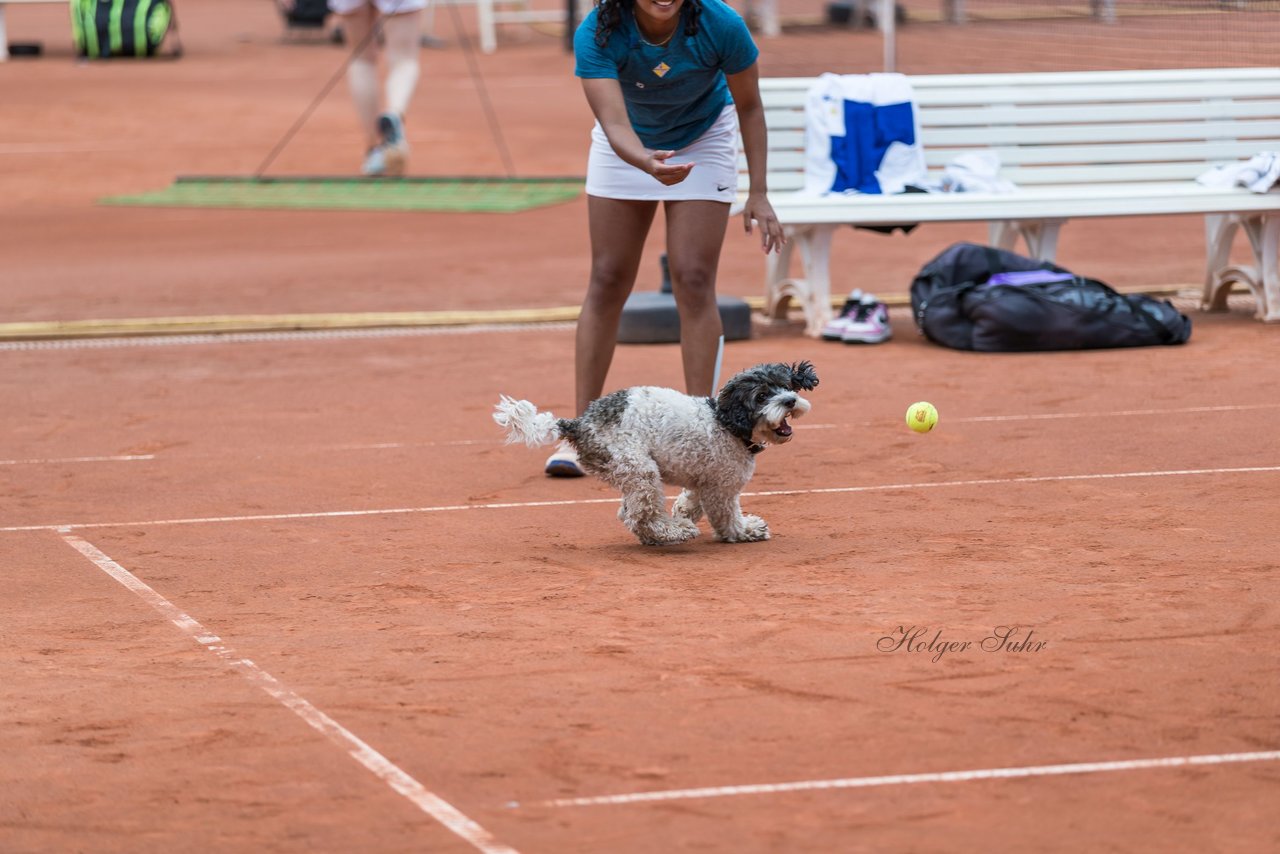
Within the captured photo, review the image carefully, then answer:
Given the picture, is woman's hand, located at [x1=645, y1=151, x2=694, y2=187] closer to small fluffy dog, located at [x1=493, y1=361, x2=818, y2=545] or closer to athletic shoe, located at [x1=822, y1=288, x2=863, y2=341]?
small fluffy dog, located at [x1=493, y1=361, x2=818, y2=545]

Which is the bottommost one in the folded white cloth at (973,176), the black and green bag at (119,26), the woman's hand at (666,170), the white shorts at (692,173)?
the black and green bag at (119,26)

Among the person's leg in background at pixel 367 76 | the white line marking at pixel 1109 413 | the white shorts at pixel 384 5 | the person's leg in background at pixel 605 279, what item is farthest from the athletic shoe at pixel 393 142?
the person's leg in background at pixel 605 279

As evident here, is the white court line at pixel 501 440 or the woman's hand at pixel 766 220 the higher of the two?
the woman's hand at pixel 766 220

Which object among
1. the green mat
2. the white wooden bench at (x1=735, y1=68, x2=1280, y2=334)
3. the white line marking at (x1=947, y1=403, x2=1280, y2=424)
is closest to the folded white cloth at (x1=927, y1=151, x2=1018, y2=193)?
the white wooden bench at (x1=735, y1=68, x2=1280, y2=334)

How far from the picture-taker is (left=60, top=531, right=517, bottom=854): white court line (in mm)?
3762

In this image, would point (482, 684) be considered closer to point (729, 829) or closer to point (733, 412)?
point (729, 829)

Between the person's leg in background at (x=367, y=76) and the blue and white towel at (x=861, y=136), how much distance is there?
6751 millimetres

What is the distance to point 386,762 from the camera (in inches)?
162

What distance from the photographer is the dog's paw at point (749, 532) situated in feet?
20.0

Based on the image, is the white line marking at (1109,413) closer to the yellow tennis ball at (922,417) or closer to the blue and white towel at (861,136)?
the yellow tennis ball at (922,417)

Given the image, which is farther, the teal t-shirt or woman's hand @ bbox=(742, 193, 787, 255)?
woman's hand @ bbox=(742, 193, 787, 255)

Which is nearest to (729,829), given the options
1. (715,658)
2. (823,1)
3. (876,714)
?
(876,714)

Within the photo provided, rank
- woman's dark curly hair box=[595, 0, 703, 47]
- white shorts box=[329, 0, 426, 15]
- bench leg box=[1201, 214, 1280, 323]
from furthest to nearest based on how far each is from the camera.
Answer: white shorts box=[329, 0, 426, 15], bench leg box=[1201, 214, 1280, 323], woman's dark curly hair box=[595, 0, 703, 47]
